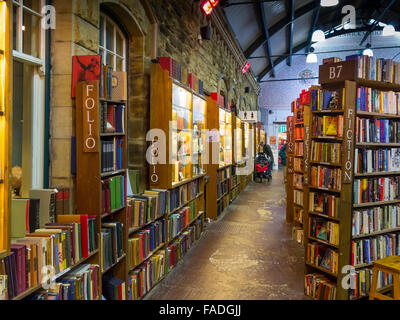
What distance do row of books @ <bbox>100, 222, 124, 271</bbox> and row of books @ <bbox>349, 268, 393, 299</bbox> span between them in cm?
250

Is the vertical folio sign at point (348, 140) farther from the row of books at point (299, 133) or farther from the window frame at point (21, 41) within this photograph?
the window frame at point (21, 41)

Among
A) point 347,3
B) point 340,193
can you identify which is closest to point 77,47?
point 340,193

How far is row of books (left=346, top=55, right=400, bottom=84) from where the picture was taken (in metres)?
3.68

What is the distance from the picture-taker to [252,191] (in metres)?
12.2

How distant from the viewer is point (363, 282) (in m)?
3.84

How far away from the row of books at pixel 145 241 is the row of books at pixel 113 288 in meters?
0.26

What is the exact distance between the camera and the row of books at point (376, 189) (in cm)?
382

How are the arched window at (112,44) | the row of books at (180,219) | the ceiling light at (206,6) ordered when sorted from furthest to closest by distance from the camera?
the ceiling light at (206,6) < the row of books at (180,219) < the arched window at (112,44)

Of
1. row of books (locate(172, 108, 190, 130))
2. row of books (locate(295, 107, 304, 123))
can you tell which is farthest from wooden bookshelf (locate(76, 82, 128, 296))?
row of books (locate(295, 107, 304, 123))

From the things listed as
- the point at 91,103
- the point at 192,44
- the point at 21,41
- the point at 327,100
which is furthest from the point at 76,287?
the point at 192,44

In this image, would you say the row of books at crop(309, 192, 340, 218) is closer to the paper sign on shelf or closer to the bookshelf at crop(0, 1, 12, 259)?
the bookshelf at crop(0, 1, 12, 259)

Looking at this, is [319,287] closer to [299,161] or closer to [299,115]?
Answer: [299,161]

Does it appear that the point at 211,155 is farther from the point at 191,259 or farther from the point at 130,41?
the point at 130,41

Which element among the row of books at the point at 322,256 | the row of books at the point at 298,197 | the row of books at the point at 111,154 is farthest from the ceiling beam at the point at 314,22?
the row of books at the point at 111,154
